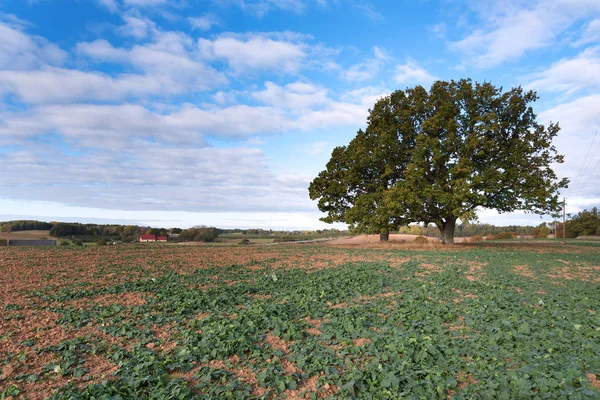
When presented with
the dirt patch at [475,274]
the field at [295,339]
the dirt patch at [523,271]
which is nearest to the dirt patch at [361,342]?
the field at [295,339]

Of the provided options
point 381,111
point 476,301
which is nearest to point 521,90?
point 381,111

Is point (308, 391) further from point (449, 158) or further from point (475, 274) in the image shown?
point (449, 158)

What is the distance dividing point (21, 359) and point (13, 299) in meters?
4.70

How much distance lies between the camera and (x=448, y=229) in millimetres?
30953

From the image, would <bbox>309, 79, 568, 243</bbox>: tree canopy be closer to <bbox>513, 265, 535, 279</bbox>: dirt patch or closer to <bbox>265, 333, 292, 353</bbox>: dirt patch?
<bbox>513, 265, 535, 279</bbox>: dirt patch

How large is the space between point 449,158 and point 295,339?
83.7 ft

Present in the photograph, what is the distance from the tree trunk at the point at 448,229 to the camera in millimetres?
30484

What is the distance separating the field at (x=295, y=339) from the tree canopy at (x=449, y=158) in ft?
50.8

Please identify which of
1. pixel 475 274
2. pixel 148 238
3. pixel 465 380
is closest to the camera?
pixel 465 380

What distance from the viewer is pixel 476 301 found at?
905 cm

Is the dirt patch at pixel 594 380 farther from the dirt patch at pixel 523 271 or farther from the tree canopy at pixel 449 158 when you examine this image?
the tree canopy at pixel 449 158

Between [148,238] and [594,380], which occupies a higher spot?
[148,238]

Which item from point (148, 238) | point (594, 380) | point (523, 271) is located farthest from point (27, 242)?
point (594, 380)

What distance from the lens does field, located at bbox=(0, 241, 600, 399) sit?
4414 millimetres
